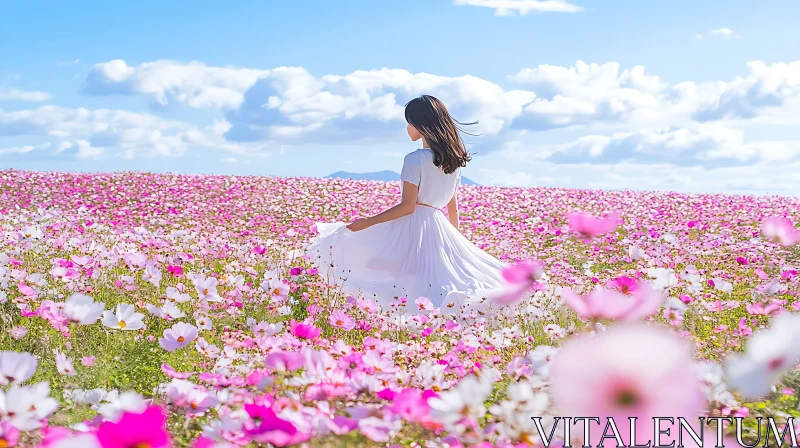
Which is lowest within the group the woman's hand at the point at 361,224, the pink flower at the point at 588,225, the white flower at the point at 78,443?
the white flower at the point at 78,443

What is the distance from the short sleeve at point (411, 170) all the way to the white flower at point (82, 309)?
10.1 feet

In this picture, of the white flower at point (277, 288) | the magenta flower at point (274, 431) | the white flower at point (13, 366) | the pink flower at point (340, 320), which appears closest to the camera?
the magenta flower at point (274, 431)

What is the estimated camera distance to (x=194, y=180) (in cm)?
1516

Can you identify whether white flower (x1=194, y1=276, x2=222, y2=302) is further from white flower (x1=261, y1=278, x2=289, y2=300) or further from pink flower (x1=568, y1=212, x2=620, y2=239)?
pink flower (x1=568, y1=212, x2=620, y2=239)

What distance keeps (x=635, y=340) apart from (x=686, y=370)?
2.9 inches

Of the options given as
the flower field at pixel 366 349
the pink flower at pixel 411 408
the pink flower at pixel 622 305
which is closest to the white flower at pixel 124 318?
the flower field at pixel 366 349

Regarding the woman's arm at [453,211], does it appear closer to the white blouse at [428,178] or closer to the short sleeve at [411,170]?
the white blouse at [428,178]

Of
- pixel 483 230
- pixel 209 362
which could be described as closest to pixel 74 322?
pixel 209 362

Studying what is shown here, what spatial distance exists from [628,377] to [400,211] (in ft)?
15.2

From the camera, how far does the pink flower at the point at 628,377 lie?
0.74 m

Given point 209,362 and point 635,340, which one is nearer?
point 635,340

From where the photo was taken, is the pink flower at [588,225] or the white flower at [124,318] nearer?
the pink flower at [588,225]

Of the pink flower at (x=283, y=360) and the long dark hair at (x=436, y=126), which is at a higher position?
the long dark hair at (x=436, y=126)

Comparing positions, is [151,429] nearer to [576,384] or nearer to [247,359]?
[576,384]
